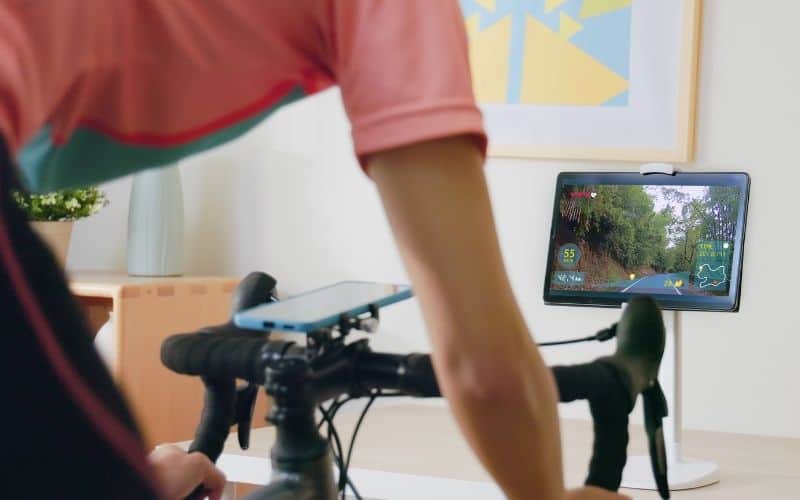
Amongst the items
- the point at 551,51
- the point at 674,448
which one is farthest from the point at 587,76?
the point at 674,448

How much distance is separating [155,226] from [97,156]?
1589 millimetres

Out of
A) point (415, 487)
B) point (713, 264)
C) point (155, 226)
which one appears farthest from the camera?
point (155, 226)

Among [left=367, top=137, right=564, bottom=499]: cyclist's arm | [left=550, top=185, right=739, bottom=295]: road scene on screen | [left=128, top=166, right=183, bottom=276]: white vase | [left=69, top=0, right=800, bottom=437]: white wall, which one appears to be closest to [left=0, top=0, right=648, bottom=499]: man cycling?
[left=367, top=137, right=564, bottom=499]: cyclist's arm

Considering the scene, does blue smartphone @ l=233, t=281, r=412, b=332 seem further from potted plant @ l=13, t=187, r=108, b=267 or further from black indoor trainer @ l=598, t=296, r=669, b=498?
potted plant @ l=13, t=187, r=108, b=267

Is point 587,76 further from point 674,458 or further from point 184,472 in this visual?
point 184,472

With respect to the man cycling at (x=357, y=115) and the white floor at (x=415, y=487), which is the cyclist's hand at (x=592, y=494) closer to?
the man cycling at (x=357, y=115)

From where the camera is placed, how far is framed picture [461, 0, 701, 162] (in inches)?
65.4

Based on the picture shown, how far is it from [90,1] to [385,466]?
3.22 feet

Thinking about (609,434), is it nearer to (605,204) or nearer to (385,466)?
(385,466)

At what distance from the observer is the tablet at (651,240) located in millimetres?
1332

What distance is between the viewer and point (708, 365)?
1.65 metres

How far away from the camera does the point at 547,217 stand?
1.76 m

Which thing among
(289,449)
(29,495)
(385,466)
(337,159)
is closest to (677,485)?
(385,466)

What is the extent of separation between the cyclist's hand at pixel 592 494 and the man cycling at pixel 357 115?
0.10 metres
